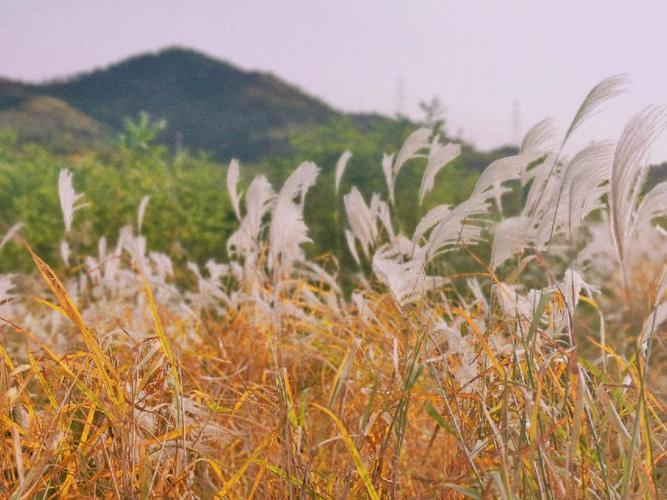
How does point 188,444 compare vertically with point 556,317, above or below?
below

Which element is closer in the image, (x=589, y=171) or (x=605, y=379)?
(x=589, y=171)

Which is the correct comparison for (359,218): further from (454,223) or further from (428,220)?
(454,223)

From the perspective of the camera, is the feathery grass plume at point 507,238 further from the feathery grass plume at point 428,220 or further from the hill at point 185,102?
the hill at point 185,102

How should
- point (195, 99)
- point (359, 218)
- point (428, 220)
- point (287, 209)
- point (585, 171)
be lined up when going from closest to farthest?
point (585, 171)
point (428, 220)
point (287, 209)
point (359, 218)
point (195, 99)

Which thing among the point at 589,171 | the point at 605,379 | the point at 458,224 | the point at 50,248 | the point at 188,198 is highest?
→ the point at 589,171

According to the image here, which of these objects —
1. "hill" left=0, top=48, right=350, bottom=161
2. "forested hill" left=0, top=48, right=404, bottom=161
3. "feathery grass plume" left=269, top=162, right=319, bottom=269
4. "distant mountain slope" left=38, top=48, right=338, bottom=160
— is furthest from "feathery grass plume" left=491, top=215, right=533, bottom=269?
"distant mountain slope" left=38, top=48, right=338, bottom=160

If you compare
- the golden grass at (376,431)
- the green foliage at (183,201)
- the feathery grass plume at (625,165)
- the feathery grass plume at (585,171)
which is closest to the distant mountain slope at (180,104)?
the green foliage at (183,201)

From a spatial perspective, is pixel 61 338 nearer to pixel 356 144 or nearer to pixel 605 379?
pixel 605 379

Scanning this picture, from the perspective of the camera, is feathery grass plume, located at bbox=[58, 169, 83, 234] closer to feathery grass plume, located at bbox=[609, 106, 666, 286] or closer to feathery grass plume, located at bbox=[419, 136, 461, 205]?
feathery grass plume, located at bbox=[419, 136, 461, 205]

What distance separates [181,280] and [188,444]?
5.46 m

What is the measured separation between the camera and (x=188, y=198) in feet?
26.4

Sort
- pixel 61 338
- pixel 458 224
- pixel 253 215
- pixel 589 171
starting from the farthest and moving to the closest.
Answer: pixel 61 338 < pixel 253 215 < pixel 458 224 < pixel 589 171

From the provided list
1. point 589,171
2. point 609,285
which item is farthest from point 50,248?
point 589,171

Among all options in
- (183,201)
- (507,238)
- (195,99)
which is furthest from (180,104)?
(507,238)
